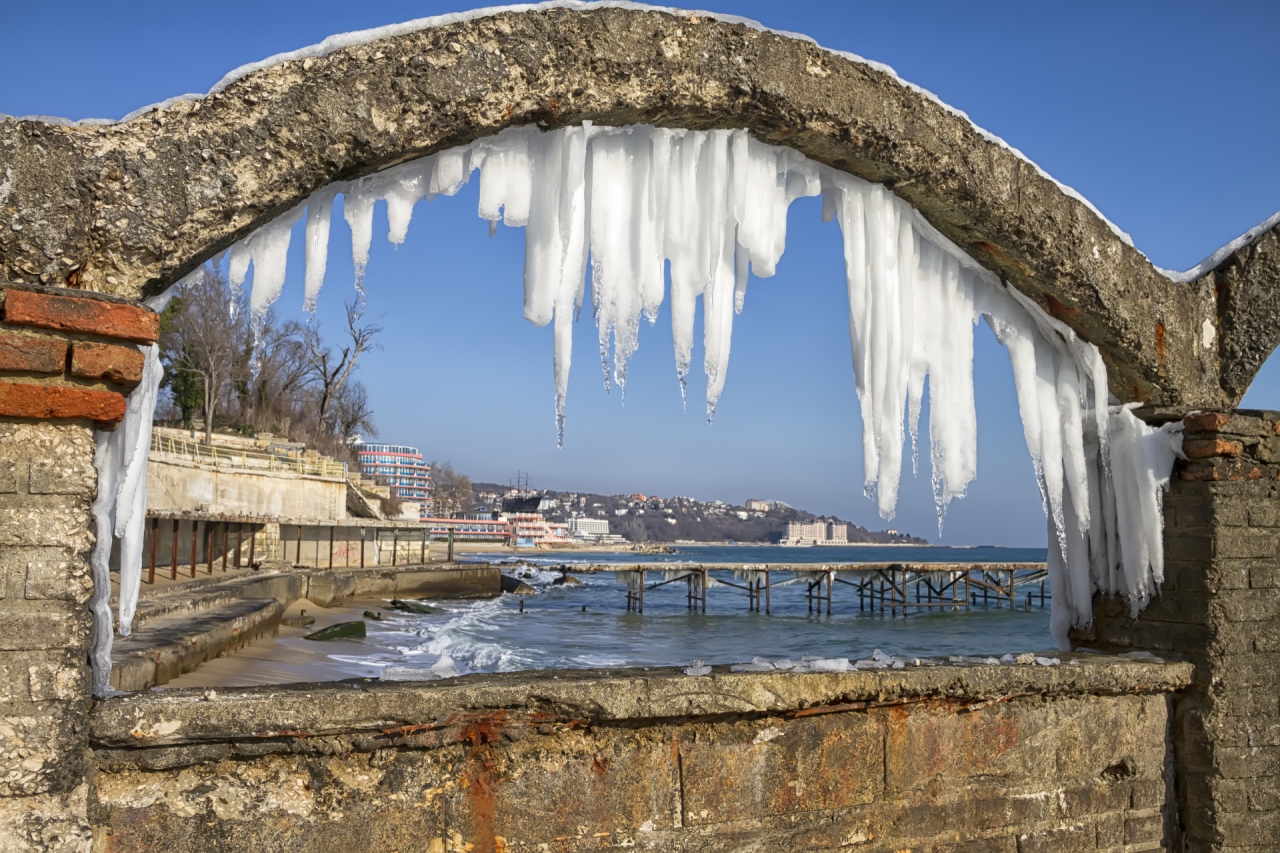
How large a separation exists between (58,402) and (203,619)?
8440 mm

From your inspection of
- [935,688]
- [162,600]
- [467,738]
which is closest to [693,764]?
[467,738]

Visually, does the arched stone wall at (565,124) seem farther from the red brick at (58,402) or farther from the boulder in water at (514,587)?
the boulder in water at (514,587)

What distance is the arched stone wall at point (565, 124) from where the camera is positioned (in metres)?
2.58

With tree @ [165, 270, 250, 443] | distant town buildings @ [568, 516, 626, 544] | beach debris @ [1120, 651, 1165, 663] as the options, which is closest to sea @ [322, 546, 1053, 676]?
beach debris @ [1120, 651, 1165, 663]

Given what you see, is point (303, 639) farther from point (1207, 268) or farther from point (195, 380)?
point (195, 380)

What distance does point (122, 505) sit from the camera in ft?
8.68

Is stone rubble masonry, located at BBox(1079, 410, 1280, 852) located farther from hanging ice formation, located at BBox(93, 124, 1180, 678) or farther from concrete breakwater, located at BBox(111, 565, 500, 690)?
concrete breakwater, located at BBox(111, 565, 500, 690)

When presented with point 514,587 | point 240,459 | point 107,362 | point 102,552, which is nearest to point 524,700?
point 102,552

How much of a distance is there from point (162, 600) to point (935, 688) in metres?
10.2

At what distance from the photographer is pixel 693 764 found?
3029 millimetres

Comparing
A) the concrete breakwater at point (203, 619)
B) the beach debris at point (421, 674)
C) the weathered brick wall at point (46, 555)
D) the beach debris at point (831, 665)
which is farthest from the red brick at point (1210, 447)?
the concrete breakwater at point (203, 619)

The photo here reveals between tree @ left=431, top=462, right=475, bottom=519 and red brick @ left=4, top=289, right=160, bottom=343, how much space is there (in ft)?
309

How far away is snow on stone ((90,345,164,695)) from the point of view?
8.38 feet

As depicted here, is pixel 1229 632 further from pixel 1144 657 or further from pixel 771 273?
pixel 771 273
